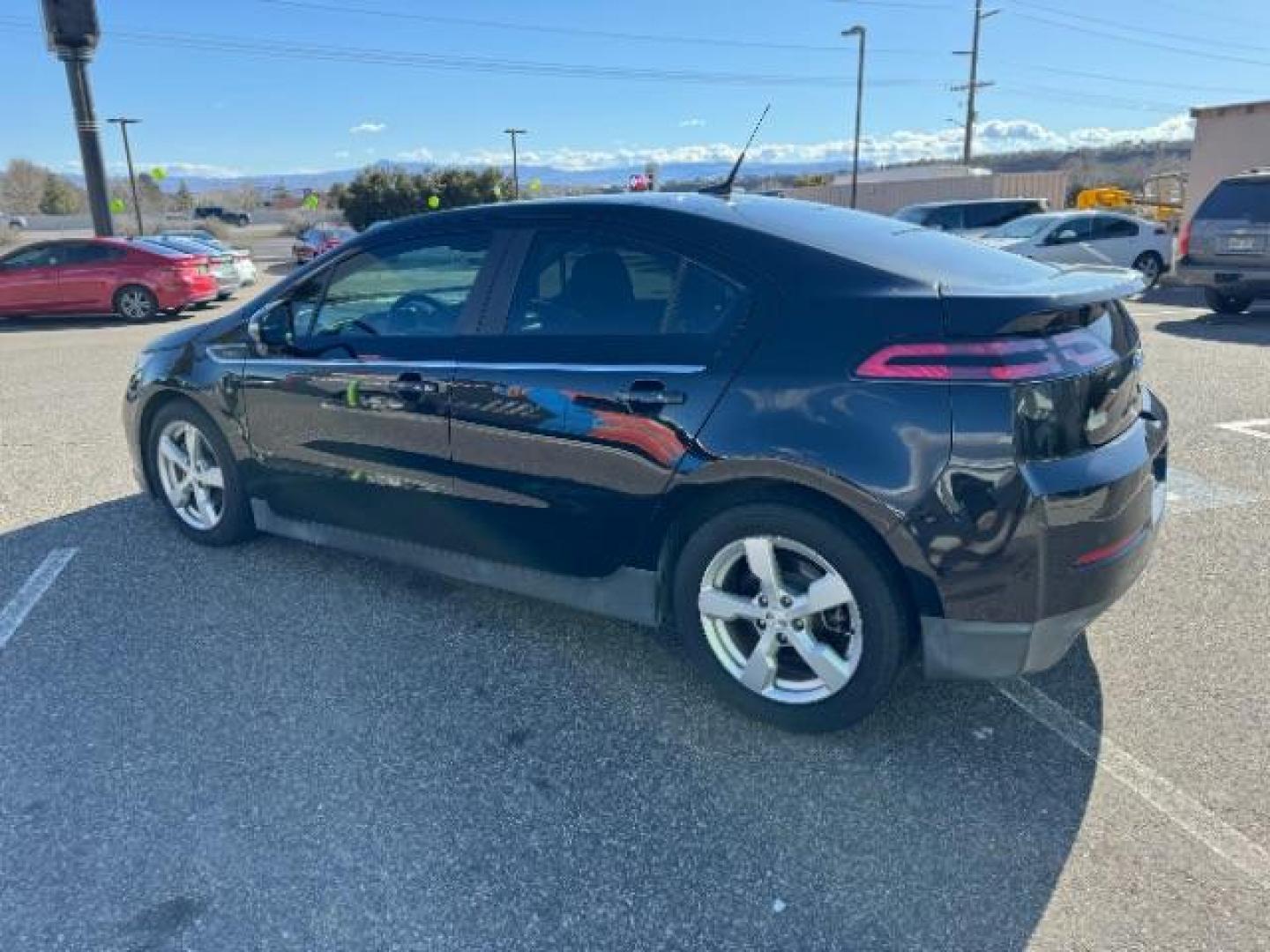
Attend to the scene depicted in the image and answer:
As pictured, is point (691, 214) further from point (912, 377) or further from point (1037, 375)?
point (1037, 375)

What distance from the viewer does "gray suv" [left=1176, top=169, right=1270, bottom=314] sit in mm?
11000

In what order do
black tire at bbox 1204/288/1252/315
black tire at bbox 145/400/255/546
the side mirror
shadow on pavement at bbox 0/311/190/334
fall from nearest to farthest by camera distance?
the side mirror
black tire at bbox 145/400/255/546
black tire at bbox 1204/288/1252/315
shadow on pavement at bbox 0/311/190/334

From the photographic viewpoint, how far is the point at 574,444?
10.1ft

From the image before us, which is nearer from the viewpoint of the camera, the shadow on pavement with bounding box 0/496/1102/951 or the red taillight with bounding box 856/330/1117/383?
the shadow on pavement with bounding box 0/496/1102/951

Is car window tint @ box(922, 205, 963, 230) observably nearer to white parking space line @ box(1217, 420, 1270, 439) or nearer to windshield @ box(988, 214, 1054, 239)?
windshield @ box(988, 214, 1054, 239)

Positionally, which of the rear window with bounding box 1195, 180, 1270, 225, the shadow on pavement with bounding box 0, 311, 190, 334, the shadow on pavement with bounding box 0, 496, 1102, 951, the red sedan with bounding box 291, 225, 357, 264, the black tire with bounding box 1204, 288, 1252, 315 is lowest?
the shadow on pavement with bounding box 0, 496, 1102, 951

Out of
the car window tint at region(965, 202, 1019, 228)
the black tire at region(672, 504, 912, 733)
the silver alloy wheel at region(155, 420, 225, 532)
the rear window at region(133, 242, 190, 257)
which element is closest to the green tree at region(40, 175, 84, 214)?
the rear window at region(133, 242, 190, 257)

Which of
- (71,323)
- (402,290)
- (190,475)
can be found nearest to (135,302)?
(71,323)

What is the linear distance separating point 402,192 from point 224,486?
1616 inches

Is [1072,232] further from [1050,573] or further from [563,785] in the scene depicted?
[563,785]

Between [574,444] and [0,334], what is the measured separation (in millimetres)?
14542

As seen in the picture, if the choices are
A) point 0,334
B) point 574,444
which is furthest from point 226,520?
point 0,334

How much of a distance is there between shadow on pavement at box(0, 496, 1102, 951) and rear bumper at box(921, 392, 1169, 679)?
0.39m

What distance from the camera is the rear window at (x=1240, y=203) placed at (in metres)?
11.0
